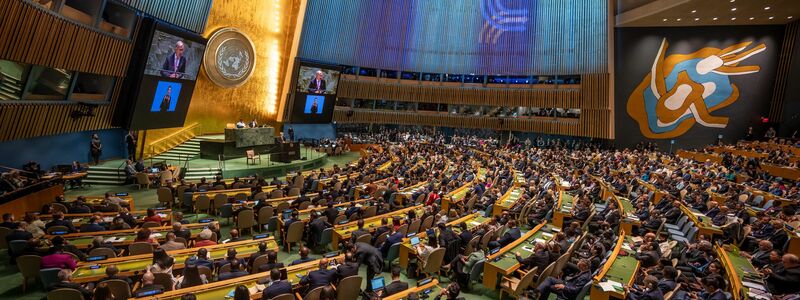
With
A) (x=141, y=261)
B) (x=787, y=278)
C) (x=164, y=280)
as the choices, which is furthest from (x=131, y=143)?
(x=787, y=278)

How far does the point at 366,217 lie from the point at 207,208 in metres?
4.68

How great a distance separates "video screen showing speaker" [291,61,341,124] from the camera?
26625 millimetres

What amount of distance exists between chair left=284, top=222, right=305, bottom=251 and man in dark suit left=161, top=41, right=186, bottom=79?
1104 centimetres

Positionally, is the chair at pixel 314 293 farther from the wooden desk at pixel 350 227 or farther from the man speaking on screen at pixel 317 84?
the man speaking on screen at pixel 317 84

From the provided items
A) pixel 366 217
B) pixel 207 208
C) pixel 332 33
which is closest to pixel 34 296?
pixel 207 208

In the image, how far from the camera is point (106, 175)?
1515cm

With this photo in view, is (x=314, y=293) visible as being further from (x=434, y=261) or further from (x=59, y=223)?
(x=59, y=223)

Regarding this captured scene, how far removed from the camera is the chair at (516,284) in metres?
6.52

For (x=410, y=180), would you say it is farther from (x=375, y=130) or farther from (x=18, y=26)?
(x=375, y=130)

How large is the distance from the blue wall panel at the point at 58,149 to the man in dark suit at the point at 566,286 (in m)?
15.3

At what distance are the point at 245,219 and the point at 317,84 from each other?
1876 cm

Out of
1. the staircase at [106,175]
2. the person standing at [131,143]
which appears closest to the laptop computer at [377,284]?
the staircase at [106,175]

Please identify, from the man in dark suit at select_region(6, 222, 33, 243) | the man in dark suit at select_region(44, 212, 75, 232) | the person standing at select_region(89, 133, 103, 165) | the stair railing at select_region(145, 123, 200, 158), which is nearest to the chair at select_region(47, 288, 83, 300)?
the man in dark suit at select_region(6, 222, 33, 243)

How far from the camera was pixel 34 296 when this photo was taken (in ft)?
21.4
